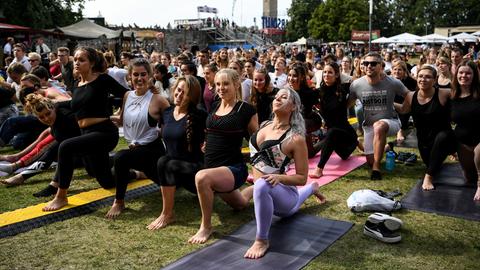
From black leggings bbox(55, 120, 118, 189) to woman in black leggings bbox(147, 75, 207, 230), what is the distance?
855mm

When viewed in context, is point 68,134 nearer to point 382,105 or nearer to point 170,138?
point 170,138

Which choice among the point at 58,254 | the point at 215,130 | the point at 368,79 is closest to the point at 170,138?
the point at 215,130

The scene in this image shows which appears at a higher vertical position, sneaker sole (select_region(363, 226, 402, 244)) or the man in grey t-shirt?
the man in grey t-shirt

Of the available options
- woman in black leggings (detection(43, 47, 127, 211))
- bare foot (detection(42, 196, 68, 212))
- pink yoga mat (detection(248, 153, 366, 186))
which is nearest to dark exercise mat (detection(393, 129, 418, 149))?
pink yoga mat (detection(248, 153, 366, 186))

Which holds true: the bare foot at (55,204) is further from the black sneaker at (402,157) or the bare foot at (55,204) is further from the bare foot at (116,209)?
the black sneaker at (402,157)

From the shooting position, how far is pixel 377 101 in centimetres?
579

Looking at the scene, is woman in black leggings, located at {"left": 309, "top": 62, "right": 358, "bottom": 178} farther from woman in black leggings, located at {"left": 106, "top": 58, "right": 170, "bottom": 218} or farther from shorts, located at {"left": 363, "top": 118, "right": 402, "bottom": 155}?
woman in black leggings, located at {"left": 106, "top": 58, "right": 170, "bottom": 218}

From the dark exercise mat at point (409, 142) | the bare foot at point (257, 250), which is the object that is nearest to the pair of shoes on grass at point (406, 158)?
the dark exercise mat at point (409, 142)

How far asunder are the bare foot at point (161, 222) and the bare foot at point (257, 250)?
1.02m

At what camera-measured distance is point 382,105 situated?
5801 mm

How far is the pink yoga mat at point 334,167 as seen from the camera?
5676 millimetres

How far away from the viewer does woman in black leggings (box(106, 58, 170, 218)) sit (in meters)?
4.51

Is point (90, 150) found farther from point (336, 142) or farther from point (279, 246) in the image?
point (336, 142)

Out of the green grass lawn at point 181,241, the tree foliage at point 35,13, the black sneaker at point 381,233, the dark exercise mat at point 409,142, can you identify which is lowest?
the green grass lawn at point 181,241
